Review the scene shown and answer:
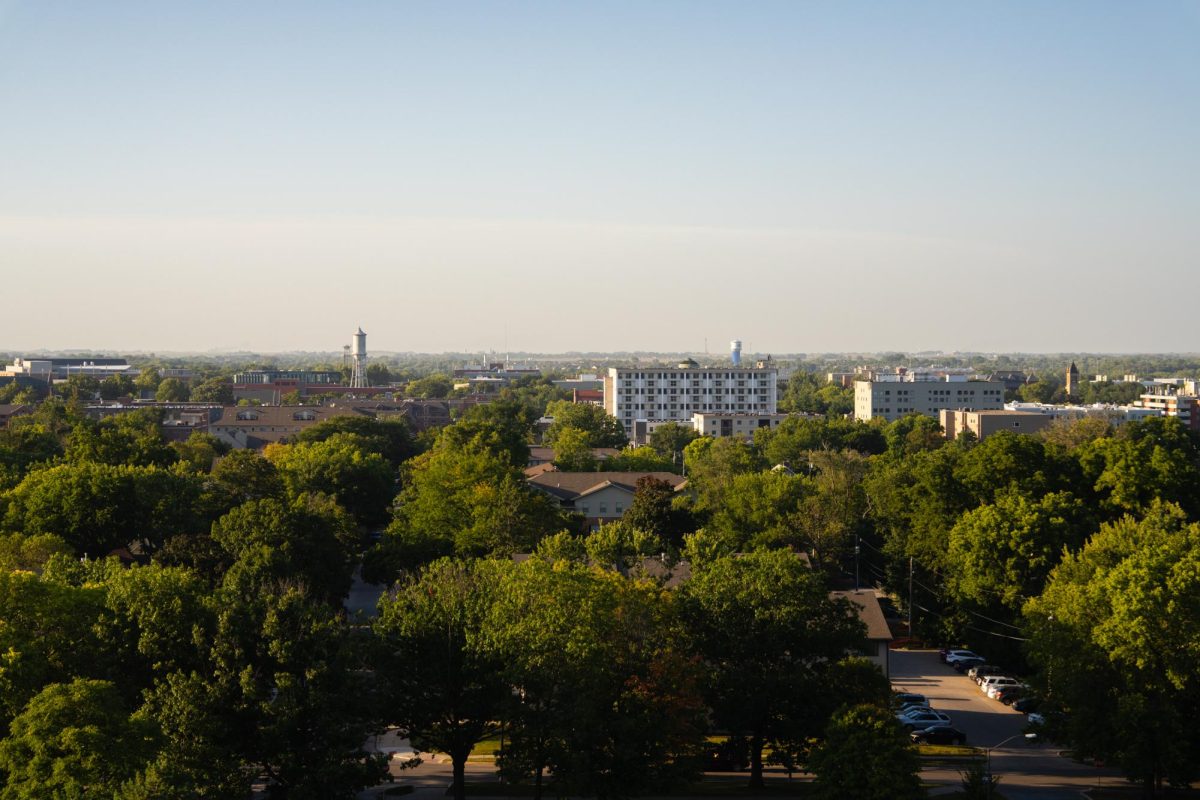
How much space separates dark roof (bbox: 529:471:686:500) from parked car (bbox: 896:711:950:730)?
26.0 m

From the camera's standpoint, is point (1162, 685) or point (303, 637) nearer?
point (303, 637)

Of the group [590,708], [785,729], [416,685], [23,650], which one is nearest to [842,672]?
[785,729]

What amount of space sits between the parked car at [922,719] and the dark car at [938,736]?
0.17 metres

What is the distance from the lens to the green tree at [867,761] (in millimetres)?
20172

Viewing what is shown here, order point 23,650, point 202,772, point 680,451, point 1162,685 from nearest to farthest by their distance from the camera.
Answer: point 202,772 < point 23,650 < point 1162,685 < point 680,451

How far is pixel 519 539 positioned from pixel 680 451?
39.4 m

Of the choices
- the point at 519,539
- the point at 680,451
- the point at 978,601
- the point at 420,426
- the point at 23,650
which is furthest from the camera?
the point at 420,426

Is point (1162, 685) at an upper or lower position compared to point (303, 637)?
lower

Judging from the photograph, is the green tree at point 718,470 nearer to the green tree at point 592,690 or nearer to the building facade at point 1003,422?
the green tree at point 592,690

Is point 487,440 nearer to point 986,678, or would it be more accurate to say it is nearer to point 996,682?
point 986,678

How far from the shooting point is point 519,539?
1527 inches

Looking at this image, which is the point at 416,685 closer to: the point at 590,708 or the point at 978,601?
the point at 590,708

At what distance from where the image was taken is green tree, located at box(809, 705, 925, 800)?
20.2 m

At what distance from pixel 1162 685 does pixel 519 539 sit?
20130 millimetres
